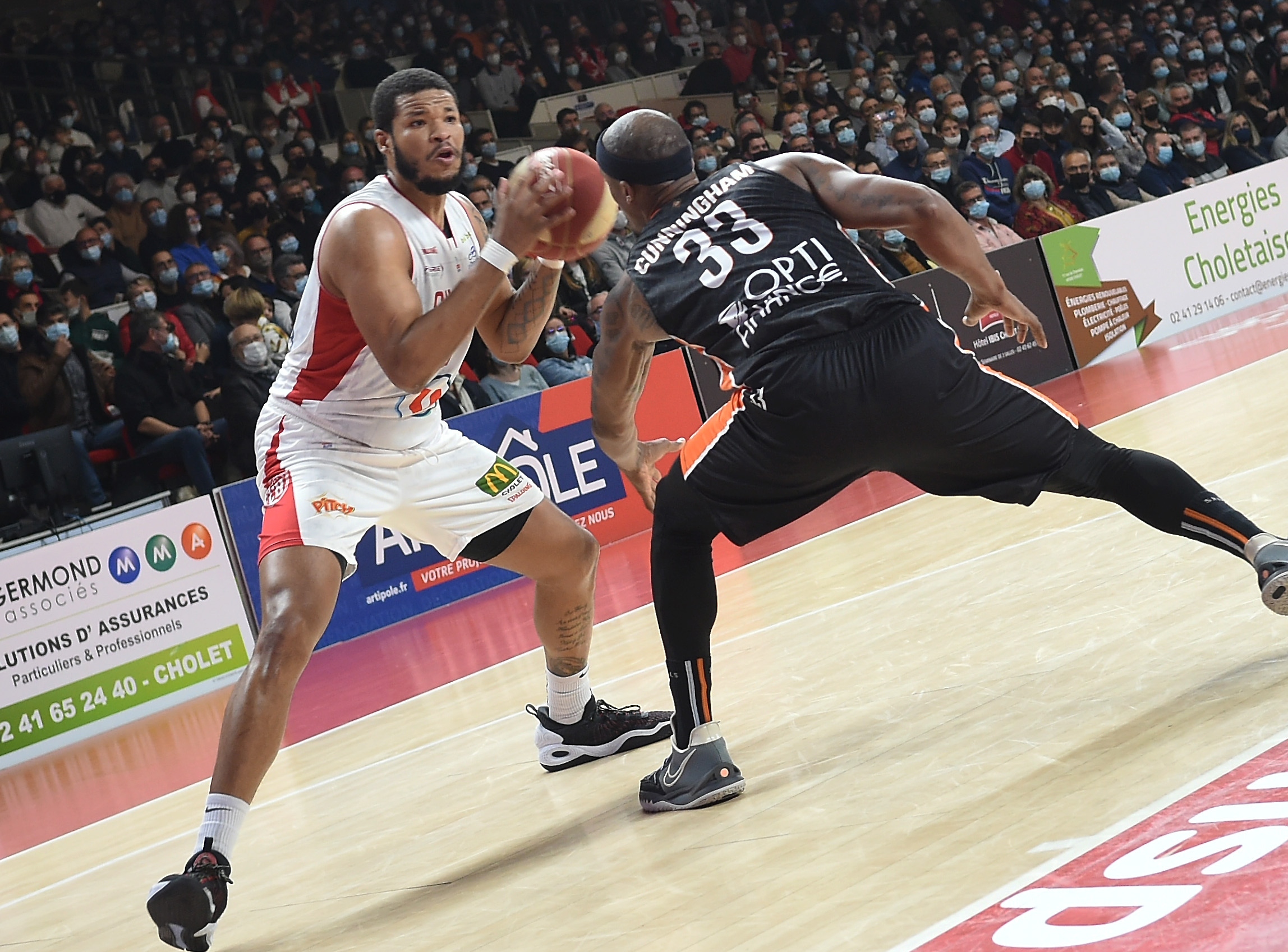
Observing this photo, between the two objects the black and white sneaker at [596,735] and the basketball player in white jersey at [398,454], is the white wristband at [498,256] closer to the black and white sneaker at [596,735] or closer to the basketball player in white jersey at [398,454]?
the basketball player in white jersey at [398,454]

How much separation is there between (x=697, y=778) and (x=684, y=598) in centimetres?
45

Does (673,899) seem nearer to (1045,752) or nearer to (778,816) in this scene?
(778,816)

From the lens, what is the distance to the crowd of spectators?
9656mm

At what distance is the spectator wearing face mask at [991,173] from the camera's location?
1398cm

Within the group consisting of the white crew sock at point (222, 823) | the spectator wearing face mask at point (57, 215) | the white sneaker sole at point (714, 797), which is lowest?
the white sneaker sole at point (714, 797)

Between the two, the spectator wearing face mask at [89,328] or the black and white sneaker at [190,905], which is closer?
the black and white sneaker at [190,905]

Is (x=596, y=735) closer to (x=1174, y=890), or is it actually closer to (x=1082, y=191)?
(x=1174, y=890)

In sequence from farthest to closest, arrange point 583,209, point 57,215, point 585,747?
1. point 57,215
2. point 585,747
3. point 583,209

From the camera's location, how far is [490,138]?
533 inches

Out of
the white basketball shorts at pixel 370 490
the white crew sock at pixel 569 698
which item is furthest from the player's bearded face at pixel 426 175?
the white crew sock at pixel 569 698

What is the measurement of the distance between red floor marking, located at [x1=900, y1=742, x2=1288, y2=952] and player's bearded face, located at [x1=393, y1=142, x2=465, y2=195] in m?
2.40

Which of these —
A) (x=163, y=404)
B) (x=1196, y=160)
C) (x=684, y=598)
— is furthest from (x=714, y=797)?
(x=1196, y=160)

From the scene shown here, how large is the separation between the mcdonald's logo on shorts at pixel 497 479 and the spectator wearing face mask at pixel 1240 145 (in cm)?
1425

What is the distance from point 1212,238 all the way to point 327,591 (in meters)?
11.5
